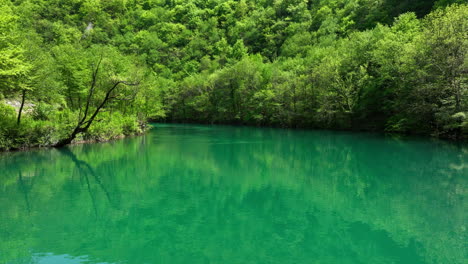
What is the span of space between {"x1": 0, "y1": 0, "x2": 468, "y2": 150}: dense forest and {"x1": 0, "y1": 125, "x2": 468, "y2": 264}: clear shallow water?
27.7 ft

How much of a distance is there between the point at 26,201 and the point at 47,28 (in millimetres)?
88994

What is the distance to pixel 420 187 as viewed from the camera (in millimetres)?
13328

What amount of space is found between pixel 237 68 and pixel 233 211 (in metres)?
55.7

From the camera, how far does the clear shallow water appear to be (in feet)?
24.2

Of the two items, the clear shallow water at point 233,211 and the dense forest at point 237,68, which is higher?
the dense forest at point 237,68

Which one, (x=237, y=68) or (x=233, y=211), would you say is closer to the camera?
(x=233, y=211)

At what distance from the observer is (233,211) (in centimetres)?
1050

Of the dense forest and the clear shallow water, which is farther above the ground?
the dense forest

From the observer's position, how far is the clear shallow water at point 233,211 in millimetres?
7383

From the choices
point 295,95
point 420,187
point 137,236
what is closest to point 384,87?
point 295,95

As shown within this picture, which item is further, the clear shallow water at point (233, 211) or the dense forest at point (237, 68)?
the dense forest at point (237, 68)

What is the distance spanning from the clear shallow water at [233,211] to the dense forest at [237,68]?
27.7 feet

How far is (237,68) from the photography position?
64188mm

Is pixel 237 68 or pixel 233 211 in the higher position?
pixel 237 68
